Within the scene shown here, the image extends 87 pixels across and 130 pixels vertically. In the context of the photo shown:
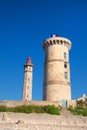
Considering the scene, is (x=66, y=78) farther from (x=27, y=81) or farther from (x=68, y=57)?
(x=27, y=81)

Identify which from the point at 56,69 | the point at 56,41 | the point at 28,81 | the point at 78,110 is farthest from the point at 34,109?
the point at 28,81

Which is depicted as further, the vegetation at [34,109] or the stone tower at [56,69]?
the stone tower at [56,69]

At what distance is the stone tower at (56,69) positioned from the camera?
39594 mm

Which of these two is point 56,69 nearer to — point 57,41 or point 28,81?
point 57,41

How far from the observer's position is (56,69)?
40719 millimetres

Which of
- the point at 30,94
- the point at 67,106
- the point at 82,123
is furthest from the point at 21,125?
the point at 30,94

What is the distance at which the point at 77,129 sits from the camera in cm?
2658

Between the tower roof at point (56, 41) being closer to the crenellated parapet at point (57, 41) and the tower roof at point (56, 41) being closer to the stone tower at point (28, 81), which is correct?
the crenellated parapet at point (57, 41)

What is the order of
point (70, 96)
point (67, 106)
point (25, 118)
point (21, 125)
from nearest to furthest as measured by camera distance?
1. point (21, 125)
2. point (25, 118)
3. point (67, 106)
4. point (70, 96)

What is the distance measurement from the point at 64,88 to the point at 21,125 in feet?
52.1

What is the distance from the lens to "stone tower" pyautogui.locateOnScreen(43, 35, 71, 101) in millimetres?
39594

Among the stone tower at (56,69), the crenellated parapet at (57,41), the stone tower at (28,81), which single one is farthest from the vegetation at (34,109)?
the stone tower at (28,81)

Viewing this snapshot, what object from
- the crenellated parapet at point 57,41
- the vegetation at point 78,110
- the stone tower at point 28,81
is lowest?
the vegetation at point 78,110

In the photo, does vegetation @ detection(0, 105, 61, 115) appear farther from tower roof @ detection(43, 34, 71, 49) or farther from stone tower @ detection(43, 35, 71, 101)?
tower roof @ detection(43, 34, 71, 49)
